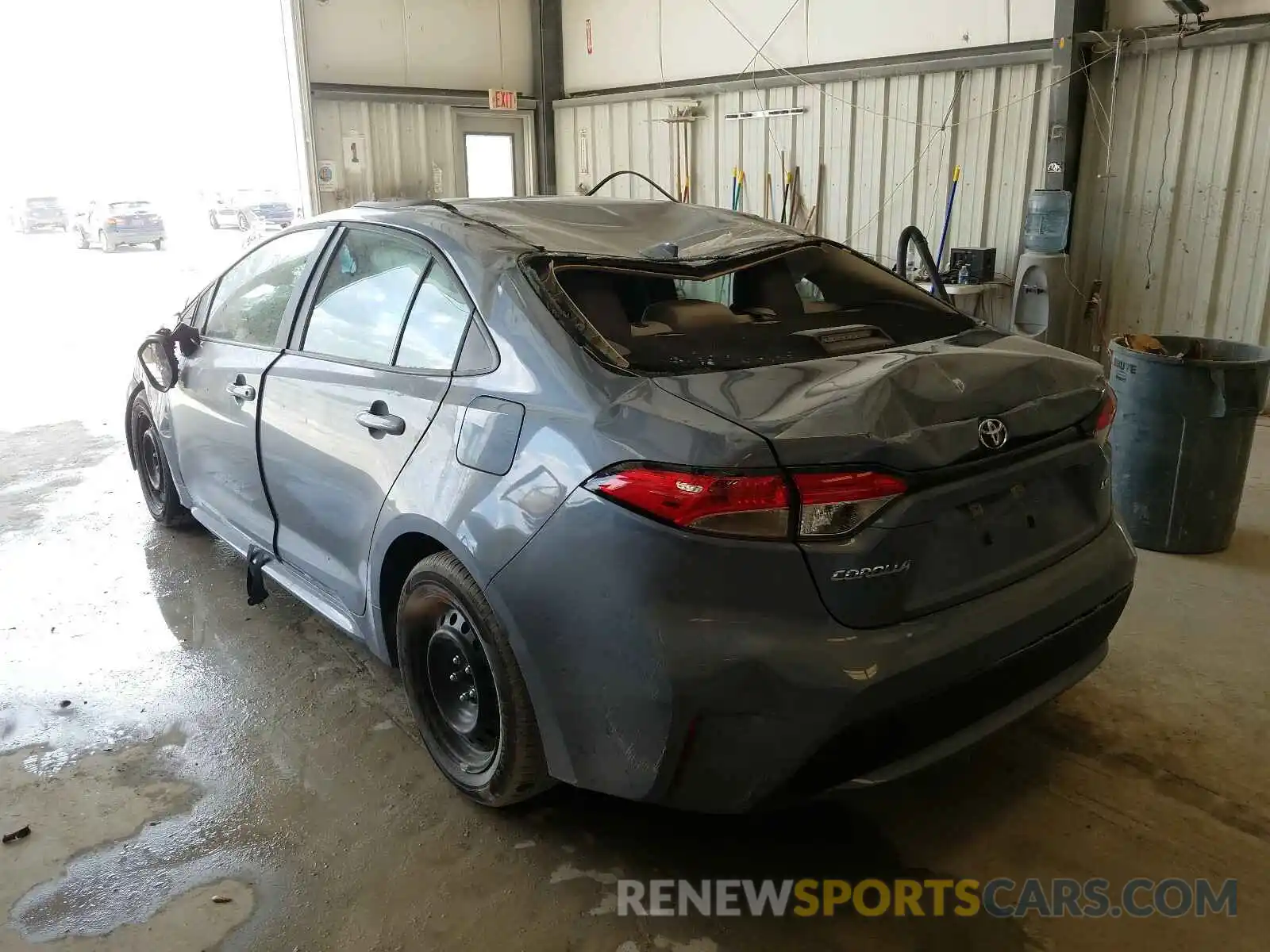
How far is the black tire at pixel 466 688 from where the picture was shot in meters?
2.02

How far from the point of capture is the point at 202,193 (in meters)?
20.3

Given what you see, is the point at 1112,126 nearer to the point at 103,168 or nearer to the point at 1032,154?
the point at 1032,154

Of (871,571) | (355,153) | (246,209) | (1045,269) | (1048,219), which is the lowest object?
(871,571)

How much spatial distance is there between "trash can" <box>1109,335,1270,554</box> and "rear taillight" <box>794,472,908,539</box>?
2.45 meters

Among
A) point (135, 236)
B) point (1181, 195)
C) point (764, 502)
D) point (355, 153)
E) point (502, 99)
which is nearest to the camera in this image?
point (764, 502)

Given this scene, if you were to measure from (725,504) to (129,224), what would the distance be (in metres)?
20.1

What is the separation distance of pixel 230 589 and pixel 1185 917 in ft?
10.7

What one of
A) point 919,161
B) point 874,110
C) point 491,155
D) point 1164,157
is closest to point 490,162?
point 491,155

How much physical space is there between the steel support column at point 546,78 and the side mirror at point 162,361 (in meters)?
6.71

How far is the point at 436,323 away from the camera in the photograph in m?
2.28

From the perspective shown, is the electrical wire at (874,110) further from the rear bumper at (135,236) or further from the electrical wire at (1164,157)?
the rear bumper at (135,236)

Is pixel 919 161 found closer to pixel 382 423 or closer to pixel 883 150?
pixel 883 150

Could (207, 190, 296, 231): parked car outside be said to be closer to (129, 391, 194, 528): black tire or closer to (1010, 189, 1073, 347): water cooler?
(129, 391, 194, 528): black tire

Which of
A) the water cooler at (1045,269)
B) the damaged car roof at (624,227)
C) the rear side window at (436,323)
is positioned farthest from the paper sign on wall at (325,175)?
the rear side window at (436,323)
